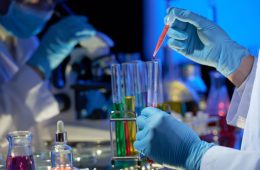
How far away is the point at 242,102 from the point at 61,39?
5.23 ft

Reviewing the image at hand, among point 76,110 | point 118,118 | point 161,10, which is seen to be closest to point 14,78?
point 76,110

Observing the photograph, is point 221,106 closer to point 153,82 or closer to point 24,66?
point 24,66

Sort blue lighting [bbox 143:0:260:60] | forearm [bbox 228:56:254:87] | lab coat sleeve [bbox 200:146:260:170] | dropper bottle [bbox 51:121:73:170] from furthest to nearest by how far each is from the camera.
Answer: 1. blue lighting [bbox 143:0:260:60]
2. forearm [bbox 228:56:254:87]
3. dropper bottle [bbox 51:121:73:170]
4. lab coat sleeve [bbox 200:146:260:170]

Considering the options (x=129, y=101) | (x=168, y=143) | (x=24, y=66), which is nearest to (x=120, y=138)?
(x=129, y=101)

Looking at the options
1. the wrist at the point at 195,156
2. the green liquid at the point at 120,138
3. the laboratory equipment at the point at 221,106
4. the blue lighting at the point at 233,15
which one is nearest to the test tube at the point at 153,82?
the green liquid at the point at 120,138

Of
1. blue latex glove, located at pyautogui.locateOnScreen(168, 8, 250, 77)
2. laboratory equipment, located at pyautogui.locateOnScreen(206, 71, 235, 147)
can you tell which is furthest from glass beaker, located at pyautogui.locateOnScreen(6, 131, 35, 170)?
laboratory equipment, located at pyautogui.locateOnScreen(206, 71, 235, 147)

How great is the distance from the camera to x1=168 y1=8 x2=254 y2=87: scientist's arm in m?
1.70

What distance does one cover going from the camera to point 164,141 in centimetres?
139

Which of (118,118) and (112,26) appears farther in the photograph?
(112,26)

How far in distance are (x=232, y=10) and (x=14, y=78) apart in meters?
1.44

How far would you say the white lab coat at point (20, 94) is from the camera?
2766 millimetres

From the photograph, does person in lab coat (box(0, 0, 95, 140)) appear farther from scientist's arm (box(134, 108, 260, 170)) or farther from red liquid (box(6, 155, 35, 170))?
scientist's arm (box(134, 108, 260, 170))

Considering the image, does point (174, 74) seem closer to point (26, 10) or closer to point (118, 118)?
point (26, 10)

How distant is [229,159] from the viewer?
1.36 metres
